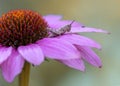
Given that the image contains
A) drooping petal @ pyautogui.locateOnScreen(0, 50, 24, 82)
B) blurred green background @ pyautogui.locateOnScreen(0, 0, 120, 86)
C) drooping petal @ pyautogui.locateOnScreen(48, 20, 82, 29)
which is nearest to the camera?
drooping petal @ pyautogui.locateOnScreen(0, 50, 24, 82)

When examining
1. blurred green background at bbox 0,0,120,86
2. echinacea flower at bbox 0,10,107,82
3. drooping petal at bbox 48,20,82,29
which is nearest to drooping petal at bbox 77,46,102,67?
echinacea flower at bbox 0,10,107,82

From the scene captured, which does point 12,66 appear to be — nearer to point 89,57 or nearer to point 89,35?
point 89,57

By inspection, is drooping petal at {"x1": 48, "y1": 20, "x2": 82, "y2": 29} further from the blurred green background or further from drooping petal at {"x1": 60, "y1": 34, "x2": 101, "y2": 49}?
the blurred green background

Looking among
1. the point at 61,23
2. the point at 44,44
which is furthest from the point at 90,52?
the point at 61,23

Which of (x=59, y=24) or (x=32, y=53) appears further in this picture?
(x=59, y=24)

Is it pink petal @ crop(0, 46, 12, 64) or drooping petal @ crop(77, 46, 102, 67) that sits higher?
pink petal @ crop(0, 46, 12, 64)

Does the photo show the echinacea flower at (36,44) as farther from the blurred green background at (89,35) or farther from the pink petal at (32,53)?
the blurred green background at (89,35)

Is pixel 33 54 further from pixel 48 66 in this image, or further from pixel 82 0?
pixel 82 0

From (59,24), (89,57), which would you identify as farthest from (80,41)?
(59,24)
